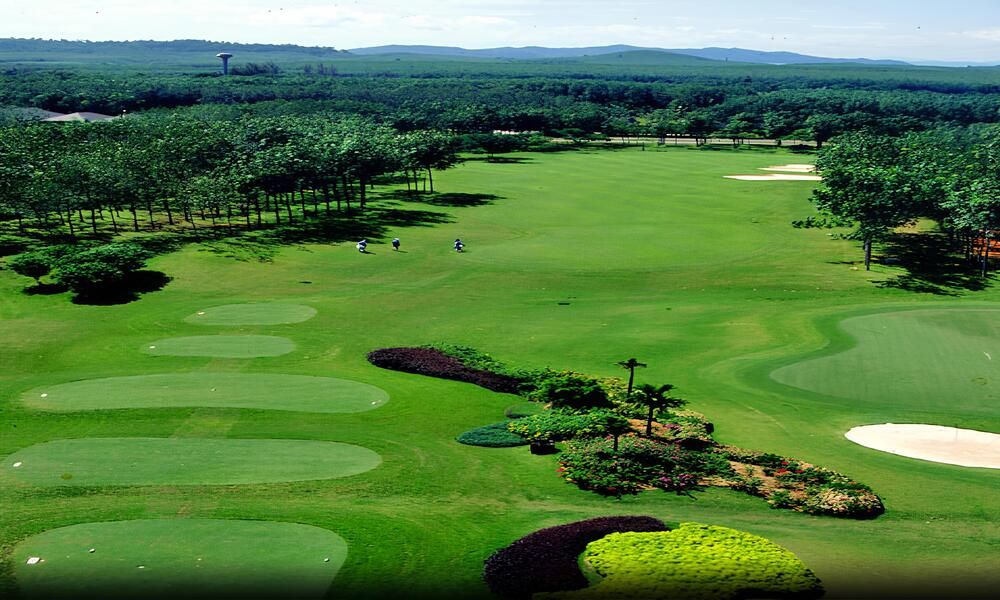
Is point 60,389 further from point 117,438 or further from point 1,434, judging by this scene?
point 117,438

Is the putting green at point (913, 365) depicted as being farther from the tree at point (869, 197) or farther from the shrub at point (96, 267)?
the shrub at point (96, 267)

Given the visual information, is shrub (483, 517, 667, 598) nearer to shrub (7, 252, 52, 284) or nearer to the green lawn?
the green lawn

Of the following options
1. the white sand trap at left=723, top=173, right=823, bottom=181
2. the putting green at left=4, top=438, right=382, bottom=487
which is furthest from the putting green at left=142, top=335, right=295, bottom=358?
the white sand trap at left=723, top=173, right=823, bottom=181

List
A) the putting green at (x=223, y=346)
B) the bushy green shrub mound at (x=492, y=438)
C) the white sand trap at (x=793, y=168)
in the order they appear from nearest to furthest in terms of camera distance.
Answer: the bushy green shrub mound at (x=492, y=438) → the putting green at (x=223, y=346) → the white sand trap at (x=793, y=168)

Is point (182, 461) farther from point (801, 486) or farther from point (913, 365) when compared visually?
point (913, 365)

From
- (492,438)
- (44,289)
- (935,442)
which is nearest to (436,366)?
(492,438)

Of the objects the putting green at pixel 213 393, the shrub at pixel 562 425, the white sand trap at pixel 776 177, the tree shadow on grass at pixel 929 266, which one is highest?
the white sand trap at pixel 776 177

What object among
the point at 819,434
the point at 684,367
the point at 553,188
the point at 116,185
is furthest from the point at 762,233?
the point at 116,185

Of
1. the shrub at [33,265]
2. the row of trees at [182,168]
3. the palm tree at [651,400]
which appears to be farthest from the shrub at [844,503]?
the row of trees at [182,168]
